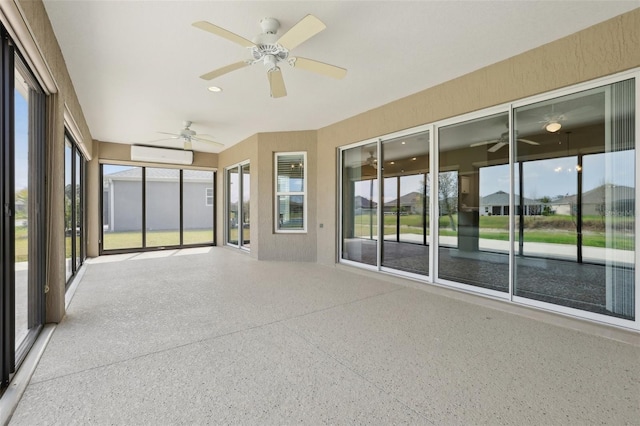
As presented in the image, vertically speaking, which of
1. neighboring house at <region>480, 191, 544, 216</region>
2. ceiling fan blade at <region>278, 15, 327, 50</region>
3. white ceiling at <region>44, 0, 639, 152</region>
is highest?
white ceiling at <region>44, 0, 639, 152</region>

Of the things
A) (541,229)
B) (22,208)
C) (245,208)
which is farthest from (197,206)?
(541,229)

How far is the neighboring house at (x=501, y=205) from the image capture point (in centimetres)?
368

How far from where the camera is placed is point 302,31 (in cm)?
221

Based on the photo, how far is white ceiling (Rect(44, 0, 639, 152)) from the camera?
7.93 feet

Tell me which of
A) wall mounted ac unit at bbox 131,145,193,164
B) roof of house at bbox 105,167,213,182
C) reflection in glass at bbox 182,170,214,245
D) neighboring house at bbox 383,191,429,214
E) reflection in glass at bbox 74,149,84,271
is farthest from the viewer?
reflection in glass at bbox 182,170,214,245

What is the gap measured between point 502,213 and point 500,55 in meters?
1.98

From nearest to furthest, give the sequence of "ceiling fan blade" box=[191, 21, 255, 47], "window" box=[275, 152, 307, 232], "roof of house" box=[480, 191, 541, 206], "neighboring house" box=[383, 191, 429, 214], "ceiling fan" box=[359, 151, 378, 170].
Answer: "ceiling fan blade" box=[191, 21, 255, 47] → "roof of house" box=[480, 191, 541, 206] → "ceiling fan" box=[359, 151, 378, 170] → "neighboring house" box=[383, 191, 429, 214] → "window" box=[275, 152, 307, 232]

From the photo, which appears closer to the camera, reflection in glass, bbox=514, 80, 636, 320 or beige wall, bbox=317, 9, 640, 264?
beige wall, bbox=317, 9, 640, 264

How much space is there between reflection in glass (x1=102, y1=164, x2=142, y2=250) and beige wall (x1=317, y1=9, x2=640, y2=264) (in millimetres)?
5985

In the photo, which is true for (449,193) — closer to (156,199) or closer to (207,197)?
(207,197)

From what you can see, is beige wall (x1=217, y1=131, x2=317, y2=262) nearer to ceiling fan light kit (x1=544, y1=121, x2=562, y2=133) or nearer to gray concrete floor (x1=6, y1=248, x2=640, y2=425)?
gray concrete floor (x1=6, y1=248, x2=640, y2=425)

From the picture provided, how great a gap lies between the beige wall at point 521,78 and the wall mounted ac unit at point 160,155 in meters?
4.87

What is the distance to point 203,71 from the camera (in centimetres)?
353

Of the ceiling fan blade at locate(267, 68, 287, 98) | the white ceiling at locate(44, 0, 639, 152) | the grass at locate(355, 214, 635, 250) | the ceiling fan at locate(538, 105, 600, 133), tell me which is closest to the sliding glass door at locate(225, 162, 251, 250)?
the white ceiling at locate(44, 0, 639, 152)
